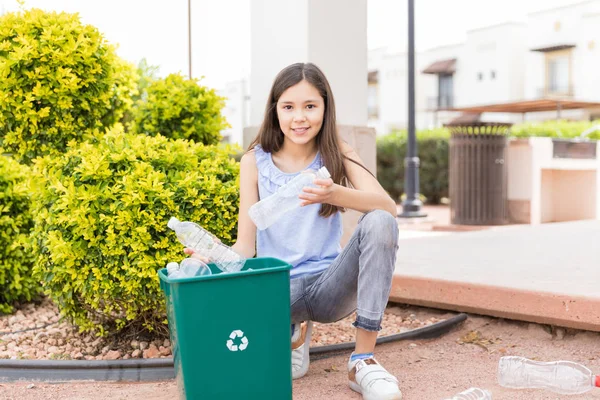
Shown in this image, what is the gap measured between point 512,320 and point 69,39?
2604mm

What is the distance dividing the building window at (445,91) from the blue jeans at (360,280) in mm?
32713

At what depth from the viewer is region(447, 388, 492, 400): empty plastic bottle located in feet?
8.17

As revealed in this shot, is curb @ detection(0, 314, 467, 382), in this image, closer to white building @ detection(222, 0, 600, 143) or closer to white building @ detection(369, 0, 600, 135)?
white building @ detection(222, 0, 600, 143)

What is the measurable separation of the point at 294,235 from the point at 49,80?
5.19ft

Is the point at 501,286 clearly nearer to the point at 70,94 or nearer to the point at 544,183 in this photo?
the point at 70,94

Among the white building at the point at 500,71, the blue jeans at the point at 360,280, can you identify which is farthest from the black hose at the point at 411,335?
the white building at the point at 500,71

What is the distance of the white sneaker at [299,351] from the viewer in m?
2.82

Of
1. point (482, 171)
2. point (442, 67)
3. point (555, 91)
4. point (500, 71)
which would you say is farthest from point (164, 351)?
point (442, 67)

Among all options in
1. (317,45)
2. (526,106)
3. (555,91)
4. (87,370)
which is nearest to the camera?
(87,370)

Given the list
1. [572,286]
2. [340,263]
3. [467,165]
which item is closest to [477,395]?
[340,263]

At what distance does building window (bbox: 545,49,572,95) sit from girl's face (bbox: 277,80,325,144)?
95.6 ft

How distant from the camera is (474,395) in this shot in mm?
2521

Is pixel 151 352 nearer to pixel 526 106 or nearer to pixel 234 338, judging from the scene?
pixel 234 338

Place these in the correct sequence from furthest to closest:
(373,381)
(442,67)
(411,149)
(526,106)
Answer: (442,67), (526,106), (411,149), (373,381)
